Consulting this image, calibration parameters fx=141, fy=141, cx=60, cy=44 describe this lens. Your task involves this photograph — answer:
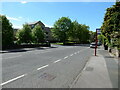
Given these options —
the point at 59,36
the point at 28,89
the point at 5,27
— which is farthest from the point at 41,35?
the point at 28,89

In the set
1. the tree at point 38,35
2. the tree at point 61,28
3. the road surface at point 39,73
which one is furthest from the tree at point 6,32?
the tree at point 61,28

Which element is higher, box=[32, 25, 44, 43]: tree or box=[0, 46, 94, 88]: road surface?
box=[32, 25, 44, 43]: tree

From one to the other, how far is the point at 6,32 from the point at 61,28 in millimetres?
40410

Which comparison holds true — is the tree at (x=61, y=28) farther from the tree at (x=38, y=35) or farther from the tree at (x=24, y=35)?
the tree at (x=24, y=35)

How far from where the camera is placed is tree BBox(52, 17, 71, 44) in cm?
6519

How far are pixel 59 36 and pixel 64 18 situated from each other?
883cm

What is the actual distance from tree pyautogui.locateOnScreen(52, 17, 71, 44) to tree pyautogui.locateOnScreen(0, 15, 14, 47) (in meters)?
38.0

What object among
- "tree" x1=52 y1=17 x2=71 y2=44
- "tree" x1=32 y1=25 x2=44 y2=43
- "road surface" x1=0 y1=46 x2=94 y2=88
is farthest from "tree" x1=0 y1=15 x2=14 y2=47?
"tree" x1=52 y1=17 x2=71 y2=44

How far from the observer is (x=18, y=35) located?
3444cm

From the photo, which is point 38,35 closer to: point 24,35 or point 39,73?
point 24,35

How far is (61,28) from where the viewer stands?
65500mm

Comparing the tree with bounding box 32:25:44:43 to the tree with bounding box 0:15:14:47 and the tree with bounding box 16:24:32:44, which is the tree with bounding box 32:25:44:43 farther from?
the tree with bounding box 0:15:14:47

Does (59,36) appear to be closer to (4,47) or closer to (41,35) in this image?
(41,35)

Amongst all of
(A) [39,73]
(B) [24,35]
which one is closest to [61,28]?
(B) [24,35]
